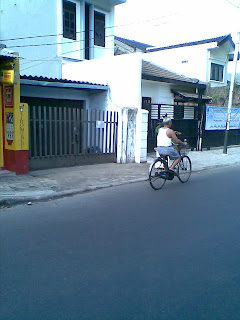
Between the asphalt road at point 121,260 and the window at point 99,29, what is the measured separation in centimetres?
1267

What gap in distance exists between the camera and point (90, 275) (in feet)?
11.3

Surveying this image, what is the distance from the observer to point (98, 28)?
16766 mm

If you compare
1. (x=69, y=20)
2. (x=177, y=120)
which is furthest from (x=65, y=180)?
(x=69, y=20)

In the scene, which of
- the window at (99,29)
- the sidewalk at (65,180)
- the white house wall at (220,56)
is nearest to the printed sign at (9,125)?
the sidewalk at (65,180)

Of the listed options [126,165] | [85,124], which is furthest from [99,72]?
[126,165]

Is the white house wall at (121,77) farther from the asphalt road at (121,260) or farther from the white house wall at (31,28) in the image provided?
the asphalt road at (121,260)

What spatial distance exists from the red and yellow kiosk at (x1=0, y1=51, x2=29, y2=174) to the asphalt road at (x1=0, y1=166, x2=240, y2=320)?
2549 mm

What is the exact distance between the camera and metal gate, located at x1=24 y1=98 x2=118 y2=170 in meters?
9.23

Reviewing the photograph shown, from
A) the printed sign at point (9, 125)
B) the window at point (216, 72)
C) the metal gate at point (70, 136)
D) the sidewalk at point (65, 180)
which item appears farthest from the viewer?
the window at point (216, 72)

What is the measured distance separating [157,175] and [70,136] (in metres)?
3.60

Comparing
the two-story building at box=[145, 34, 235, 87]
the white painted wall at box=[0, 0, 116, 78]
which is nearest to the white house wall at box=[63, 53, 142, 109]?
the white painted wall at box=[0, 0, 116, 78]

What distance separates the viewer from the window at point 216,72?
2186cm

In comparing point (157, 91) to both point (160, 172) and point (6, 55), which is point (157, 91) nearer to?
point (160, 172)

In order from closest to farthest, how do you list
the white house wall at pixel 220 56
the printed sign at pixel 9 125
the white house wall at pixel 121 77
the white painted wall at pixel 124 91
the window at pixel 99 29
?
the printed sign at pixel 9 125
the white painted wall at pixel 124 91
the white house wall at pixel 121 77
the window at pixel 99 29
the white house wall at pixel 220 56
